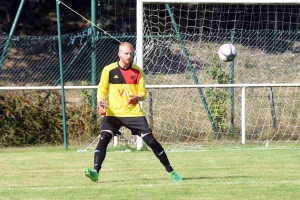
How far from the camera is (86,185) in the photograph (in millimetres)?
8656

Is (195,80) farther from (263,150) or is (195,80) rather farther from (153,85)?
(263,150)

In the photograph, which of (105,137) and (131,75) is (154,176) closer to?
(105,137)

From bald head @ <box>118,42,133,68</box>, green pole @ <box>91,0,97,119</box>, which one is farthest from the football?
green pole @ <box>91,0,97,119</box>

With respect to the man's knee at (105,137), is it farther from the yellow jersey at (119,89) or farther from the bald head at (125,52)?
the bald head at (125,52)

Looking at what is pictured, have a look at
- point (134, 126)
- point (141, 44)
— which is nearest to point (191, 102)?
point (141, 44)

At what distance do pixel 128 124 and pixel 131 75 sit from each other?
611 millimetres

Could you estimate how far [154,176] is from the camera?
950 centimetres

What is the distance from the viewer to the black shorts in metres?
8.91

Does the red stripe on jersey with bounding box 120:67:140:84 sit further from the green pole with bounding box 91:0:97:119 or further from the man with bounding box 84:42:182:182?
the green pole with bounding box 91:0:97:119

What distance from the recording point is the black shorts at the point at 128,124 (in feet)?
29.2

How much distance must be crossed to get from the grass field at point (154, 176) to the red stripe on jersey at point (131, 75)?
1.25 meters

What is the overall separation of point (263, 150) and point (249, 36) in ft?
15.3

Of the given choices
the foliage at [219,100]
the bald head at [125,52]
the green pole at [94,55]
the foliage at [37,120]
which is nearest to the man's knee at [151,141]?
the bald head at [125,52]

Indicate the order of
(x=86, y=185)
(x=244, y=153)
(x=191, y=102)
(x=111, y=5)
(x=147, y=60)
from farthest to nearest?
1. (x=111, y=5)
2. (x=191, y=102)
3. (x=147, y=60)
4. (x=244, y=153)
5. (x=86, y=185)
